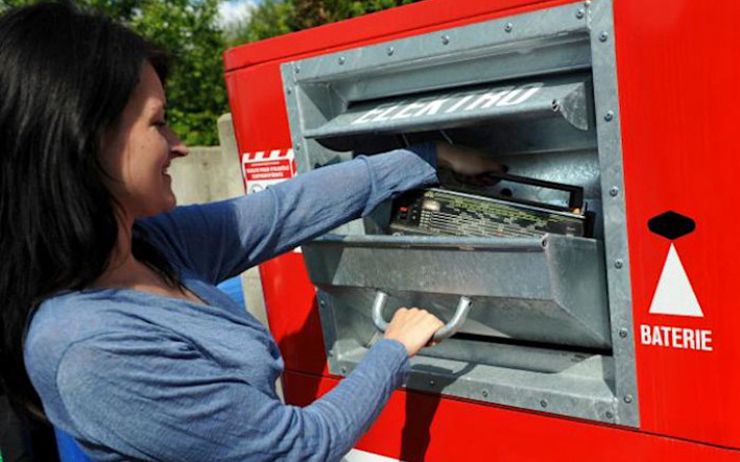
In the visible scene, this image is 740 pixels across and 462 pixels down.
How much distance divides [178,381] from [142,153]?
1.15 feet

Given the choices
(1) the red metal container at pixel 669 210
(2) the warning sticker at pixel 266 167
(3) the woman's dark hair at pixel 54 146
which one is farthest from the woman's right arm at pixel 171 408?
(2) the warning sticker at pixel 266 167

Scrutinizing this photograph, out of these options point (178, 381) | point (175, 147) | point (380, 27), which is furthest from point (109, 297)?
point (380, 27)

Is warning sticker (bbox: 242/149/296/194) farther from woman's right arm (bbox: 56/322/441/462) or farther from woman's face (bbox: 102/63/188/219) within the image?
woman's right arm (bbox: 56/322/441/462)

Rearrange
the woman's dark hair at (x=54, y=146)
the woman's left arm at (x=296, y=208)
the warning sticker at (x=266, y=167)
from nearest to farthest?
the woman's dark hair at (x=54, y=146) < the woman's left arm at (x=296, y=208) < the warning sticker at (x=266, y=167)

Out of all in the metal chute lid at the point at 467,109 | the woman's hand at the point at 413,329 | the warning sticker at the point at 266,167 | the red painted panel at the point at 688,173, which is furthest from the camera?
the warning sticker at the point at 266,167

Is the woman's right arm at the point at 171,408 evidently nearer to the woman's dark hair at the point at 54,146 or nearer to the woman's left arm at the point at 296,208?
the woman's dark hair at the point at 54,146

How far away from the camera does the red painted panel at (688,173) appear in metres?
1.15

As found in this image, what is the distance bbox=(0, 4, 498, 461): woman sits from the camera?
1.05 m

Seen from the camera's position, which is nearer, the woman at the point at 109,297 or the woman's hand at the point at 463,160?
the woman at the point at 109,297

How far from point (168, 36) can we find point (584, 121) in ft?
20.5

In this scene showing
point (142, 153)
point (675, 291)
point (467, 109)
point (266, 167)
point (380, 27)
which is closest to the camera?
point (142, 153)

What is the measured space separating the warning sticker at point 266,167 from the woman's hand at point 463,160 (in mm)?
385

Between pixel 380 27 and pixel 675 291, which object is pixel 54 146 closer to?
pixel 380 27

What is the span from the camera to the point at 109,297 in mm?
1136
